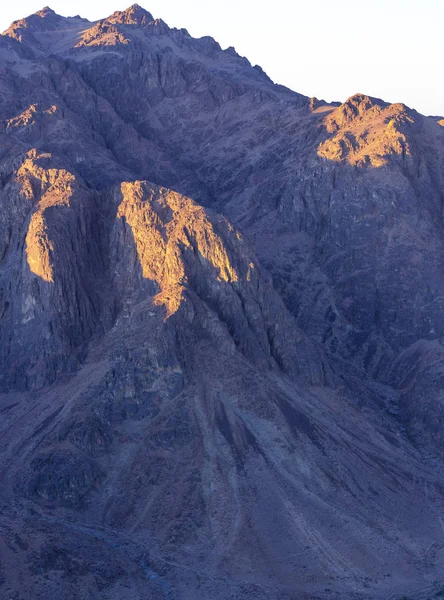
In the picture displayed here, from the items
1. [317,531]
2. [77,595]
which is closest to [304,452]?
[317,531]

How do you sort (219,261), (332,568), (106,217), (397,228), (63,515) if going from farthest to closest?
1. (397,228)
2. (106,217)
3. (219,261)
4. (63,515)
5. (332,568)

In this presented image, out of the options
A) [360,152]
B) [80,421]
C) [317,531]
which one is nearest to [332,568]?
[317,531]

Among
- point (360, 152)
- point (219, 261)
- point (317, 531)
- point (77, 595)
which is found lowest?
point (77, 595)

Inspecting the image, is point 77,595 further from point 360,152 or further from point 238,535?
point 360,152

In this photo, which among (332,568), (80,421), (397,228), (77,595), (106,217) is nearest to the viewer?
(77,595)

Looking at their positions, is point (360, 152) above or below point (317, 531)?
above

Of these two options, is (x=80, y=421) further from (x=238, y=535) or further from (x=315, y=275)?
(x=315, y=275)

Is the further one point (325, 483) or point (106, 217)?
point (106, 217)
